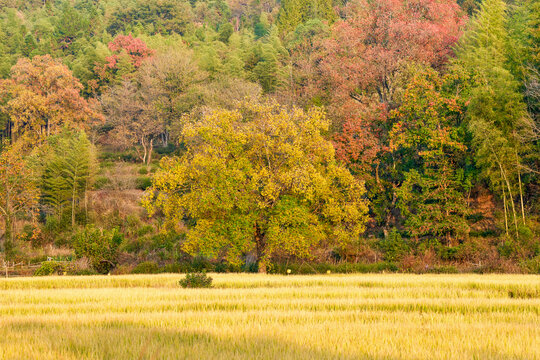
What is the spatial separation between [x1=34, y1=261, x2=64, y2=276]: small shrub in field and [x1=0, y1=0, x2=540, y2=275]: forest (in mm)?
105

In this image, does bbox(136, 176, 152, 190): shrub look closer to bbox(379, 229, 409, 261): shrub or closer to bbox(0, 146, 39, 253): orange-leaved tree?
bbox(0, 146, 39, 253): orange-leaved tree

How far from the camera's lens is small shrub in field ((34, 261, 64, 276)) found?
31.7 m

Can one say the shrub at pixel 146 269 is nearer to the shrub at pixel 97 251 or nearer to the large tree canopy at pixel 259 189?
the shrub at pixel 97 251

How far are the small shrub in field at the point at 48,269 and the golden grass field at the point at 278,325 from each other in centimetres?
1612

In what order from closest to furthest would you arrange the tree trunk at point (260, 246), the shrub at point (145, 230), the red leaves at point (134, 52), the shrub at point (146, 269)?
the tree trunk at point (260, 246)
the shrub at point (146, 269)
the shrub at point (145, 230)
the red leaves at point (134, 52)

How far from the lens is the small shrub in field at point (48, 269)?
31.7 m

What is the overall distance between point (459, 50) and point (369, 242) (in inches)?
791

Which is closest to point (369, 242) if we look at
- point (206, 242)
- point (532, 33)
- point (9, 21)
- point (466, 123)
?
point (466, 123)

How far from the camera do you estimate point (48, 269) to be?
1249 inches

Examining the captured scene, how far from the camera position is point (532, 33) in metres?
31.7

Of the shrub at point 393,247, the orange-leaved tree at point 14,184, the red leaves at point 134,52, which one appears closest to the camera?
the shrub at point 393,247

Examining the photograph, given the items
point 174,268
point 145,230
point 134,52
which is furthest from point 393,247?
point 134,52

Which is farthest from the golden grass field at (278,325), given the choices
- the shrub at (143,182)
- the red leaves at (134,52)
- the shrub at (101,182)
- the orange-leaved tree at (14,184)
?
the red leaves at (134,52)

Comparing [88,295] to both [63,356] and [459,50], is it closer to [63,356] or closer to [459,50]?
[63,356]
